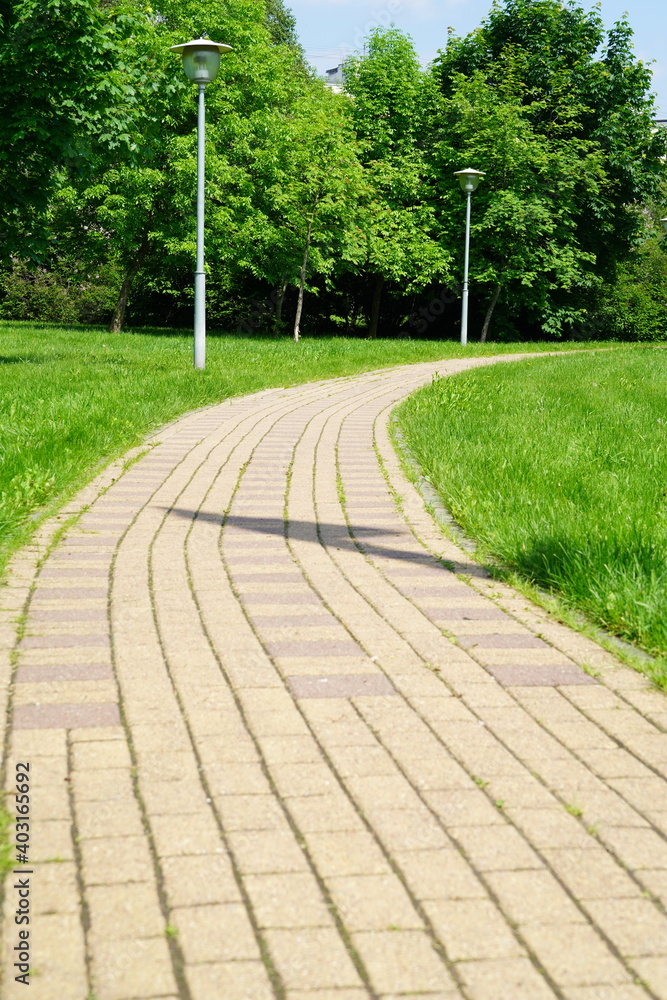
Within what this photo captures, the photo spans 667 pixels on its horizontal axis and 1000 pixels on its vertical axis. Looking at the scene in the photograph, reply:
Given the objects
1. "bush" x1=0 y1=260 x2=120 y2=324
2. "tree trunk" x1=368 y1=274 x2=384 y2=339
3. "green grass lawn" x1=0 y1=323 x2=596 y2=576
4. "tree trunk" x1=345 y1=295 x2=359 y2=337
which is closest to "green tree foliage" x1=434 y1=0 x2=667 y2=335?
"tree trunk" x1=368 y1=274 x2=384 y2=339

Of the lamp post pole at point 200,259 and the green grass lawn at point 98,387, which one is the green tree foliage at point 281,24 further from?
the lamp post pole at point 200,259

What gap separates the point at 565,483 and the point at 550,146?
→ 30.6 m

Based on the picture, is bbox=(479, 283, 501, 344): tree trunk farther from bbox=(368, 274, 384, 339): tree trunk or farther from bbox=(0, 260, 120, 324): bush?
bbox=(0, 260, 120, 324): bush

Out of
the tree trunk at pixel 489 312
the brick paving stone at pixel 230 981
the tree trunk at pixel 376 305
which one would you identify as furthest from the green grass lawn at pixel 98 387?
the tree trunk at pixel 376 305

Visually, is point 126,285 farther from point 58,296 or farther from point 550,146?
point 550,146

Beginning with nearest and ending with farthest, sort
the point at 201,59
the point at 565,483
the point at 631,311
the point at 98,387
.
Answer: the point at 565,483, the point at 98,387, the point at 201,59, the point at 631,311

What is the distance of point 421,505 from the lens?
23.5ft

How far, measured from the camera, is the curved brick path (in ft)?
7.35

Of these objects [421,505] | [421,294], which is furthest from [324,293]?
[421,505]

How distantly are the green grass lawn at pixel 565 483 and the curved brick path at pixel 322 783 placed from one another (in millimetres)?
291

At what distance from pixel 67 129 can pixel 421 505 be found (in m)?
10.7

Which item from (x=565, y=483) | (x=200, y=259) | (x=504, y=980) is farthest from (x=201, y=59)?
(x=504, y=980)

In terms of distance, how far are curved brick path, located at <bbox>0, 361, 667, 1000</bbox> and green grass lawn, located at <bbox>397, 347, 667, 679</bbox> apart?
29cm

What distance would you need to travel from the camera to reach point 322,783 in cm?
303
